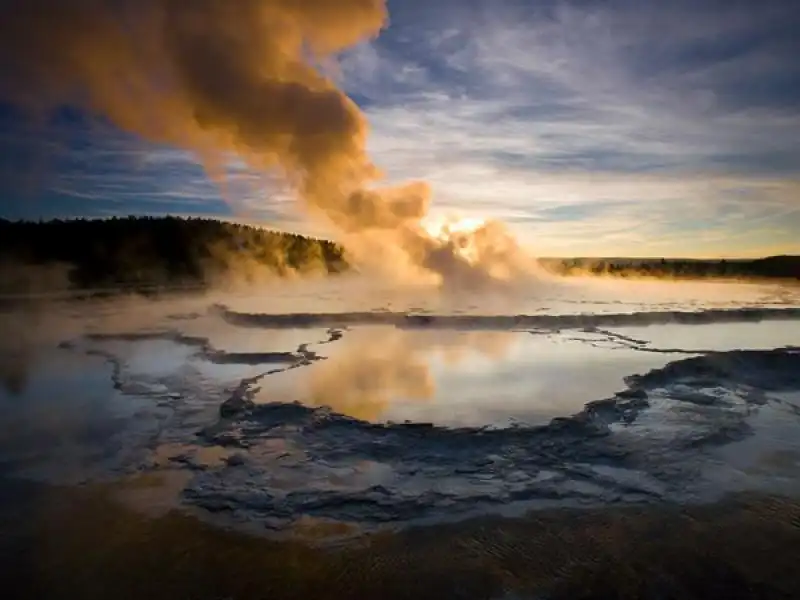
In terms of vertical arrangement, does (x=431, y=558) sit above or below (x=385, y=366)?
below

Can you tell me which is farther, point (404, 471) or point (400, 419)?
point (400, 419)

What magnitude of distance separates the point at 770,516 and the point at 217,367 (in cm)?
826

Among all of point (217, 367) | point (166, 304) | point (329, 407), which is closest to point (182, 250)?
point (166, 304)

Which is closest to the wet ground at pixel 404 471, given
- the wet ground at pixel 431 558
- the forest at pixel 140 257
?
the wet ground at pixel 431 558

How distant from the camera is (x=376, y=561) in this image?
13.9ft

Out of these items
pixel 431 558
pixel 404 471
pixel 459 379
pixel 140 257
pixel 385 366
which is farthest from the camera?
pixel 140 257

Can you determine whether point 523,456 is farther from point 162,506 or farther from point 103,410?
point 103,410

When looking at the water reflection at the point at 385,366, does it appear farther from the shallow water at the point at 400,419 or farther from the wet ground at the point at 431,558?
the wet ground at the point at 431,558

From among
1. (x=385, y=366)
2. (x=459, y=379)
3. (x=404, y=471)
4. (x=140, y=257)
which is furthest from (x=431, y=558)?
(x=140, y=257)

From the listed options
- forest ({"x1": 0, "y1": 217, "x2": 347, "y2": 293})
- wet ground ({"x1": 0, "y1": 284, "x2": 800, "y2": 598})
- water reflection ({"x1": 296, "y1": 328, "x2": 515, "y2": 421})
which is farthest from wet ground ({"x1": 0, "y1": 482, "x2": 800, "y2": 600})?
forest ({"x1": 0, "y1": 217, "x2": 347, "y2": 293})

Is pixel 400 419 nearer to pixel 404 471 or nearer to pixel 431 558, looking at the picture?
pixel 404 471

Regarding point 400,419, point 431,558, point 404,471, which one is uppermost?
point 400,419

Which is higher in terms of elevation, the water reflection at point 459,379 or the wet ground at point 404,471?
the water reflection at point 459,379

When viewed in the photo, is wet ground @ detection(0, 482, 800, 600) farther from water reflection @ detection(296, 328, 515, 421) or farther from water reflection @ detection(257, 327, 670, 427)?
water reflection @ detection(296, 328, 515, 421)
